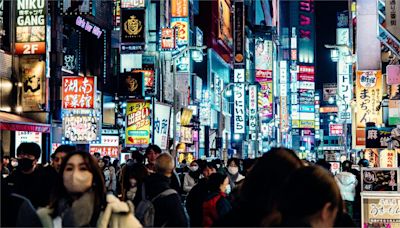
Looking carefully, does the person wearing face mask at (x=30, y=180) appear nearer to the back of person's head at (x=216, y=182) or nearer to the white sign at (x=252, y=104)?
the back of person's head at (x=216, y=182)

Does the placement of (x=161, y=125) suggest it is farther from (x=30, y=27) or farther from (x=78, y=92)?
(x=30, y=27)

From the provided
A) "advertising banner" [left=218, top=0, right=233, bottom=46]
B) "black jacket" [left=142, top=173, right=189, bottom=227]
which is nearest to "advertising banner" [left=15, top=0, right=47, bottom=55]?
"black jacket" [left=142, top=173, right=189, bottom=227]

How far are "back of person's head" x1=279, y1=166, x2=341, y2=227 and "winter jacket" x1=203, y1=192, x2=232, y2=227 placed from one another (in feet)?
13.5

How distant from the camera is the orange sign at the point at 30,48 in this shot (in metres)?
27.3

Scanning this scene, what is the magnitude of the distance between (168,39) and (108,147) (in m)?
6.77

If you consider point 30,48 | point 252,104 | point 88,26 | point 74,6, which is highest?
point 88,26

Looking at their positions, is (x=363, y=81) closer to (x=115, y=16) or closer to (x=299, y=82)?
(x=115, y=16)

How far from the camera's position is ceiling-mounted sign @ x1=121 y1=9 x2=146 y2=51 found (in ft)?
115

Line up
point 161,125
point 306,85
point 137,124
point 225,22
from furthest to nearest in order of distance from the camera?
point 306,85 < point 225,22 < point 161,125 < point 137,124

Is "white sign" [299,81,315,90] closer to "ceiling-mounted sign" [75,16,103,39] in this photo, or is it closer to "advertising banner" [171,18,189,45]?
"advertising banner" [171,18,189,45]

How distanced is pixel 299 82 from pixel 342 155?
58770mm

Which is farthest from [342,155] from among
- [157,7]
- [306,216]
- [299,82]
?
[306,216]

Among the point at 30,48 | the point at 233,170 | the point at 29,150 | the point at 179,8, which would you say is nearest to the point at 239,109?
the point at 179,8

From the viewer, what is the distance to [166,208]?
24.1 feet
